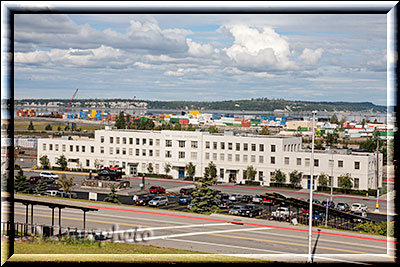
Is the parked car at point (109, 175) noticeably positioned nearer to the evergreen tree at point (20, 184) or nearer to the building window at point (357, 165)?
the evergreen tree at point (20, 184)

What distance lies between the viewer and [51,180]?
A: 116 feet

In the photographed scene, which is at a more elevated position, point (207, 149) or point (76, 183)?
point (207, 149)

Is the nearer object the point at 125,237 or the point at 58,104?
the point at 125,237

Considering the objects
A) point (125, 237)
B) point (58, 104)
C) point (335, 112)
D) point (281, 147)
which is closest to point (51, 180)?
point (281, 147)

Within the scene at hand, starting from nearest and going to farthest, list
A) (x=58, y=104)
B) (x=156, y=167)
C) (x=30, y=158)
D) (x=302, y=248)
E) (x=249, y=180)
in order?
(x=302, y=248) → (x=249, y=180) → (x=156, y=167) → (x=30, y=158) → (x=58, y=104)

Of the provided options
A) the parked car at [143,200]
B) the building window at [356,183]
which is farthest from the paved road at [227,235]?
the building window at [356,183]

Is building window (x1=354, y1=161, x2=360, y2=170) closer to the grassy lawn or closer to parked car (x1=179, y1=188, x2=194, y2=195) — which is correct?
parked car (x1=179, y1=188, x2=194, y2=195)

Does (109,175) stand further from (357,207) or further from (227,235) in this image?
(227,235)

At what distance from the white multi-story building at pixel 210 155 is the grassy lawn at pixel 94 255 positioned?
953 inches

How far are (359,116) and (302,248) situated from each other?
377 ft

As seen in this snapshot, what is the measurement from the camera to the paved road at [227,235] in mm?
14438

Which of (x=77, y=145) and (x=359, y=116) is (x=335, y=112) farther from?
(x=77, y=145)

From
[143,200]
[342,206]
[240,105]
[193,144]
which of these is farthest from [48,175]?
[240,105]

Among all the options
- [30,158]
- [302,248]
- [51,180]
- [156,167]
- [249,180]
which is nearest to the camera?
[302,248]
